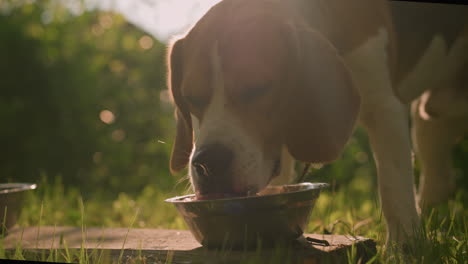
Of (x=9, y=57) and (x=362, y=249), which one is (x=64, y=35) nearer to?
(x=9, y=57)

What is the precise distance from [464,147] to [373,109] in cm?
235

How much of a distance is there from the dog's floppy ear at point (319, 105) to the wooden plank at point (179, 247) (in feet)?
1.09

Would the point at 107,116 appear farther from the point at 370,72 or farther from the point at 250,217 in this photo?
the point at 250,217

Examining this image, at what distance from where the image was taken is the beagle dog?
6.14 feet

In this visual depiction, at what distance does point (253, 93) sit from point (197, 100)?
8.5 inches

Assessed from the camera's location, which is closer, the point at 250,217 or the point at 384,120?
the point at 250,217

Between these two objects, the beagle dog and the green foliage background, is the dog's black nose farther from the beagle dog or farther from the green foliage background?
the green foliage background

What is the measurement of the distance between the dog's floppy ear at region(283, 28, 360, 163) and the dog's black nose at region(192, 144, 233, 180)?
391 millimetres

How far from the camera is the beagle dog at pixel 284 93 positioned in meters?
1.87

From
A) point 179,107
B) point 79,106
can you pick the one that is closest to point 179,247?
point 179,107

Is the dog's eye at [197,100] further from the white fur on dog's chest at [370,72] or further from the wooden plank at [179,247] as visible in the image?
the white fur on dog's chest at [370,72]

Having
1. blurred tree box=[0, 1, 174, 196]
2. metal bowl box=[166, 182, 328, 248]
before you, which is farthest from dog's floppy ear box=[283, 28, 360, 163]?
blurred tree box=[0, 1, 174, 196]

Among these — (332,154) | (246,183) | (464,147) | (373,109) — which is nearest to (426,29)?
(373,109)

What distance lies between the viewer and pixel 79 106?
16.5 feet
